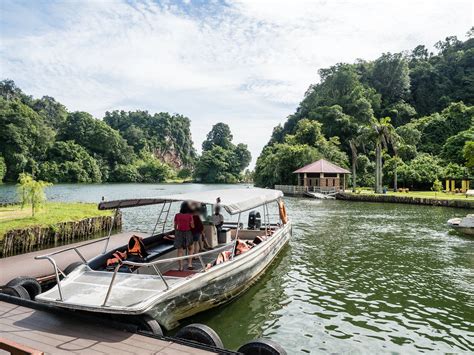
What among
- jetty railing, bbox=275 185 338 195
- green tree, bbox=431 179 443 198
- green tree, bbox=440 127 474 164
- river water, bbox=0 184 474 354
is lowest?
river water, bbox=0 184 474 354

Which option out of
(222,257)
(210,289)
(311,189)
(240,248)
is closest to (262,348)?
(210,289)

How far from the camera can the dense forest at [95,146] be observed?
3167 inches

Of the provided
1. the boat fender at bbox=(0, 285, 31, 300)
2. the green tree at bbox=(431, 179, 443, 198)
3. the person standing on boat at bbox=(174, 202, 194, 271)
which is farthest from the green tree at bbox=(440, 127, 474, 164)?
the boat fender at bbox=(0, 285, 31, 300)

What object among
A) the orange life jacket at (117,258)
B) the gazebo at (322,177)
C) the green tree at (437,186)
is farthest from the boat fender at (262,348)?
the green tree at (437,186)

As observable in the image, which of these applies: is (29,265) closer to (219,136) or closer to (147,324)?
(147,324)

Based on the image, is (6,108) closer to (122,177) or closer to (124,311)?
(122,177)

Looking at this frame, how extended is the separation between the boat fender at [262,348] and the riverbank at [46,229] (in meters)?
8.21

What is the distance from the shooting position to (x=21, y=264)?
11547mm

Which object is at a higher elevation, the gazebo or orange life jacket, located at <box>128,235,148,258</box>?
the gazebo

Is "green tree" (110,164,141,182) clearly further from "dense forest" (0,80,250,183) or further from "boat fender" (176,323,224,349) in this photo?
"boat fender" (176,323,224,349)

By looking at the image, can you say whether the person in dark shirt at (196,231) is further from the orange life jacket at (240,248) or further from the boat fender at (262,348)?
the boat fender at (262,348)

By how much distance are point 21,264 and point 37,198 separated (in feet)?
33.0

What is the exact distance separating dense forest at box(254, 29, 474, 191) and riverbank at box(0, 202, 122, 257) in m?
38.8

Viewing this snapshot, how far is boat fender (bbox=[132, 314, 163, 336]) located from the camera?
21.0 ft
